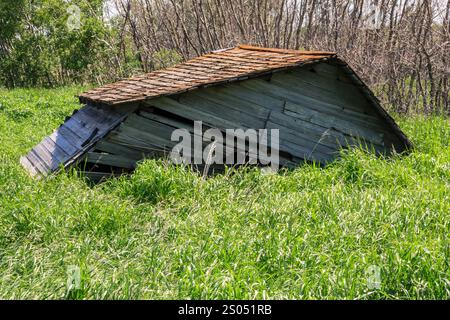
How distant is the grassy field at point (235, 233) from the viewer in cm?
371

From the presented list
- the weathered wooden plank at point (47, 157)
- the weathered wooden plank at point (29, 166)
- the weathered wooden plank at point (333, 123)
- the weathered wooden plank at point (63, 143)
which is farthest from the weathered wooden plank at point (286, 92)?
the weathered wooden plank at point (29, 166)

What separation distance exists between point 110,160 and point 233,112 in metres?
1.97

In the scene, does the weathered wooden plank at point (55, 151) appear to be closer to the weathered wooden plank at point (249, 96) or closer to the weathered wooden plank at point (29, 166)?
the weathered wooden plank at point (29, 166)

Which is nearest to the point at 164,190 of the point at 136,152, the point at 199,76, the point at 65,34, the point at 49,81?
the point at 136,152

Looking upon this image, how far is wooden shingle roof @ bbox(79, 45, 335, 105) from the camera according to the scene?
691 cm

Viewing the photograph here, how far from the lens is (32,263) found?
414 centimetres

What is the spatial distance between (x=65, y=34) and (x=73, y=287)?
1866 cm

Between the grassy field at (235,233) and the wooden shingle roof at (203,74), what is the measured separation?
122cm

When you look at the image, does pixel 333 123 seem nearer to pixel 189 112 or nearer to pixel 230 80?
pixel 230 80

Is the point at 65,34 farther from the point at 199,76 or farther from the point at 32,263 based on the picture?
the point at 32,263

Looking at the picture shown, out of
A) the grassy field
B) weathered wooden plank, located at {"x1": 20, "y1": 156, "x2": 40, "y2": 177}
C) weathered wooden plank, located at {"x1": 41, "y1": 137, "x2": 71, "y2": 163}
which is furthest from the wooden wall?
weathered wooden plank, located at {"x1": 20, "y1": 156, "x2": 40, "y2": 177}

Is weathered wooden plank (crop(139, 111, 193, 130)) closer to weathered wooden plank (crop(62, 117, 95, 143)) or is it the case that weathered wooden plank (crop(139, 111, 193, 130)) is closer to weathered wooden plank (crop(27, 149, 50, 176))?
weathered wooden plank (crop(62, 117, 95, 143))

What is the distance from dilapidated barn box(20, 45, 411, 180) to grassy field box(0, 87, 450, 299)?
0.58m

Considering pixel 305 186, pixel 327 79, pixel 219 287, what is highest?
pixel 327 79
